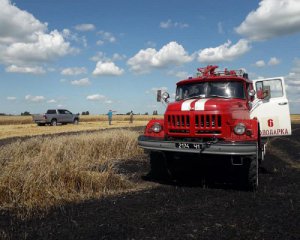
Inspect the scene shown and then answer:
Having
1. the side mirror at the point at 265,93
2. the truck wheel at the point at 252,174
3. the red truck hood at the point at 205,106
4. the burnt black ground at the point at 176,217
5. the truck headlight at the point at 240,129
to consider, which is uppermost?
the side mirror at the point at 265,93

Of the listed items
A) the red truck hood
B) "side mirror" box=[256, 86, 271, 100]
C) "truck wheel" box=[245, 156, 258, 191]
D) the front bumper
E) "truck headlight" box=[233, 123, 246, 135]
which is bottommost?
"truck wheel" box=[245, 156, 258, 191]

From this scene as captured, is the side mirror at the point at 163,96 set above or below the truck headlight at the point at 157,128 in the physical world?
above

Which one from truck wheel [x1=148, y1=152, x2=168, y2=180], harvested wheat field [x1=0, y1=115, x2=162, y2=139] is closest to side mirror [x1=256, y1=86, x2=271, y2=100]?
truck wheel [x1=148, y1=152, x2=168, y2=180]

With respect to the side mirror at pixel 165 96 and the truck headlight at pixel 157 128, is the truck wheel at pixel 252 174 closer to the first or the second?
the truck headlight at pixel 157 128

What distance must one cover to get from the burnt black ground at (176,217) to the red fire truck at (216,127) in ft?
2.78

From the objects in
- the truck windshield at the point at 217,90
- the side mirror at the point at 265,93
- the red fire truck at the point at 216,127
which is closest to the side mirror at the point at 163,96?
the red fire truck at the point at 216,127

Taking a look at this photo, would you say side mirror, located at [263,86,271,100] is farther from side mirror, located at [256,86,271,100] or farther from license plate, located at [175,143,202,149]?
license plate, located at [175,143,202,149]

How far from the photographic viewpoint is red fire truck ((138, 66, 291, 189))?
27.4 ft

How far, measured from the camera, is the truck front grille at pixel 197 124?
27.9ft

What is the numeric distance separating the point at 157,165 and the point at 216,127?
217 cm

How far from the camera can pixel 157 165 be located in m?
9.91

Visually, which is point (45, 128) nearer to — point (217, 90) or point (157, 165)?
point (157, 165)

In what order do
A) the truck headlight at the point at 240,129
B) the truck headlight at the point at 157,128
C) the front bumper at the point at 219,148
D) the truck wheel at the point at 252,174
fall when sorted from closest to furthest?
1. the front bumper at the point at 219,148
2. the truck wheel at the point at 252,174
3. the truck headlight at the point at 240,129
4. the truck headlight at the point at 157,128

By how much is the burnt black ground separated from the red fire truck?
2.78 feet
